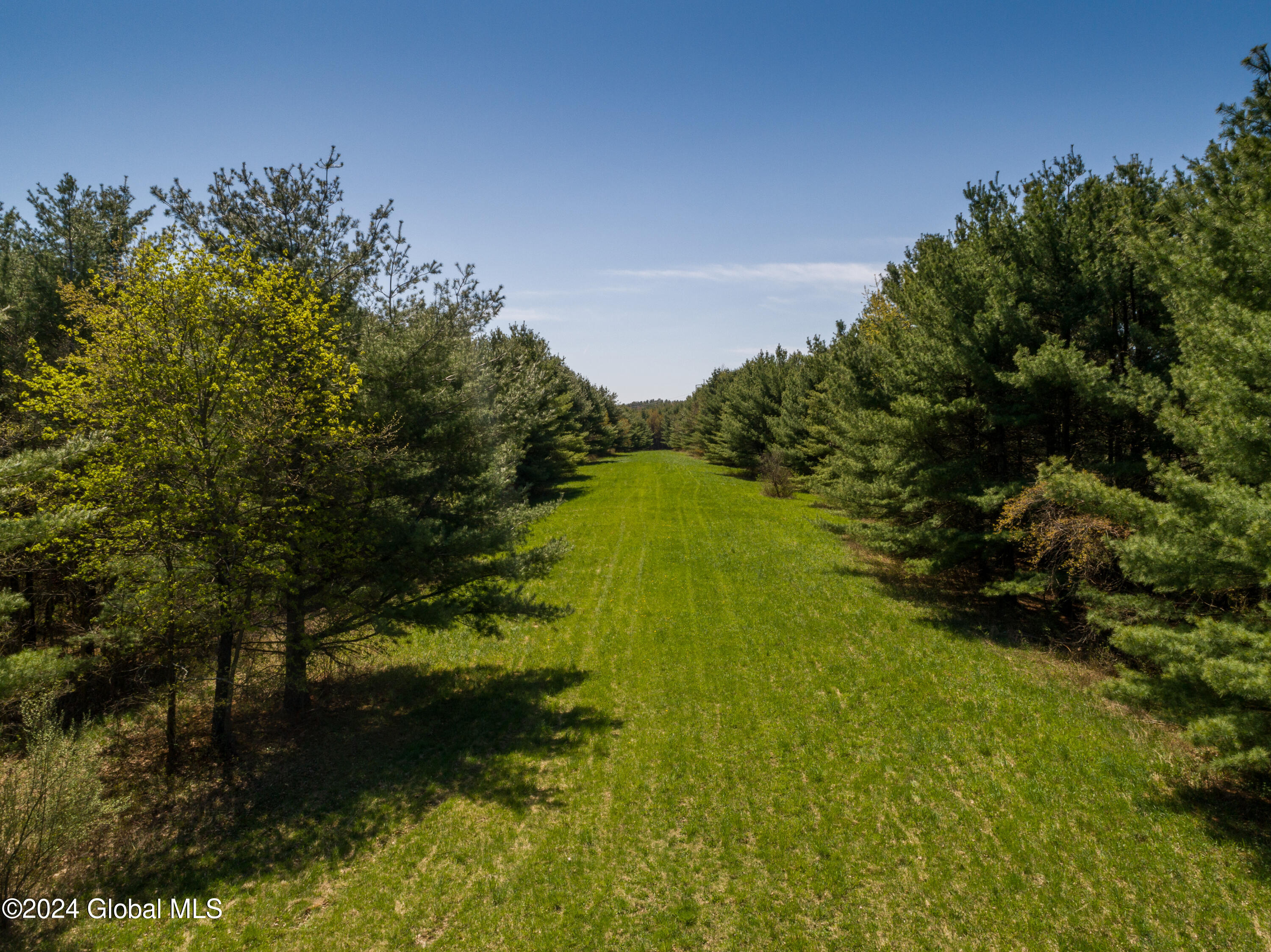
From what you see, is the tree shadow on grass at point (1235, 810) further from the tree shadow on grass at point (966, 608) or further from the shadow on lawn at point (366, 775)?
the shadow on lawn at point (366, 775)

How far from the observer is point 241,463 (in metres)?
8.13

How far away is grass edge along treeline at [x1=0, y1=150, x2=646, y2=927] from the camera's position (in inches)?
286

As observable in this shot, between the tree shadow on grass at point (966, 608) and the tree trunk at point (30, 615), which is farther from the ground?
the tree trunk at point (30, 615)

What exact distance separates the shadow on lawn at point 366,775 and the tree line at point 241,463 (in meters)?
1.28

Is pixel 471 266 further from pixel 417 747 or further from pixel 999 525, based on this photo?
pixel 999 525

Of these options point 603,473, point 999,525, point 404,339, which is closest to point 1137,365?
point 999,525

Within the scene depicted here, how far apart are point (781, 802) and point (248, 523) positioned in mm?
9034

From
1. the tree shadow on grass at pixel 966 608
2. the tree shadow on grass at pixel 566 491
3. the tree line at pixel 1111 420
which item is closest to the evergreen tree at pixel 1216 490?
the tree line at pixel 1111 420

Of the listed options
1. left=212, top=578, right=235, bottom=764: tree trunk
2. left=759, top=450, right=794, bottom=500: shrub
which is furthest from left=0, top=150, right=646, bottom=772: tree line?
left=759, top=450, right=794, bottom=500: shrub

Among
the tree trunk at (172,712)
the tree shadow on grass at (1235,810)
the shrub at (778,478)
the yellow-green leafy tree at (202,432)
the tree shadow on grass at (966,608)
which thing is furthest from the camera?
the shrub at (778,478)

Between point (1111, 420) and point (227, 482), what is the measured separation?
18064 mm

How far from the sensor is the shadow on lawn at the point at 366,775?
7.03 m

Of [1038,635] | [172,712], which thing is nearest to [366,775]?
[172,712]

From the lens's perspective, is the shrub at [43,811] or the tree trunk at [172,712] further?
the tree trunk at [172,712]
